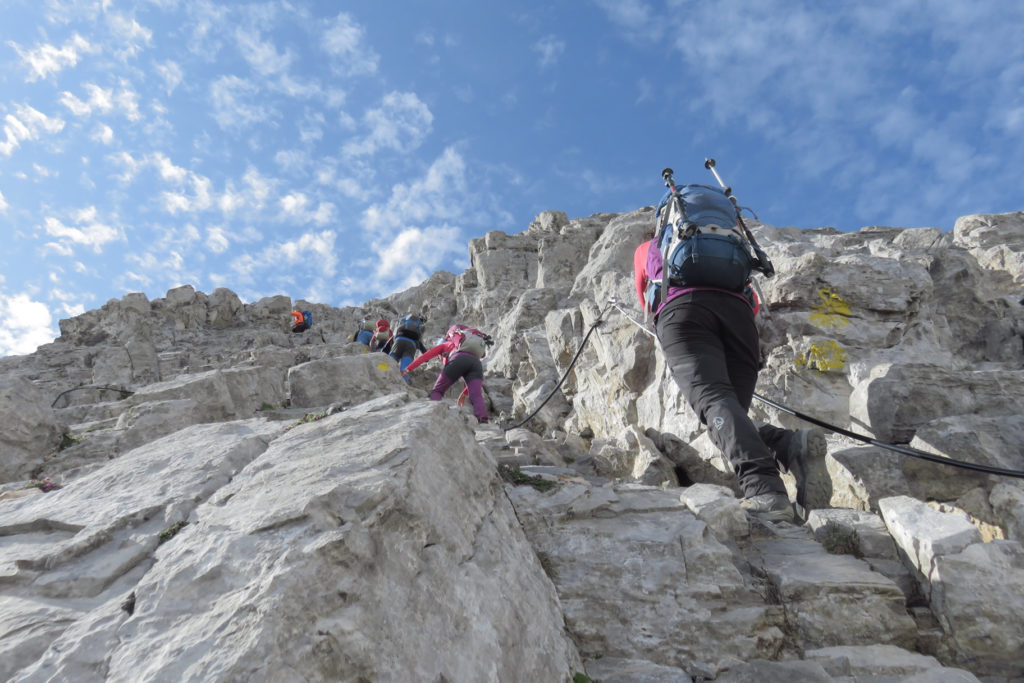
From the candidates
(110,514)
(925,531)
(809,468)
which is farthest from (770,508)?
(110,514)

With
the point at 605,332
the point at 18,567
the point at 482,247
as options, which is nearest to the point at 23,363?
the point at 482,247

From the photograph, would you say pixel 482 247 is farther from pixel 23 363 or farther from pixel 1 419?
pixel 1 419

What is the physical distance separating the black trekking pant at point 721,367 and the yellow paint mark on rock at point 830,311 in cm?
204

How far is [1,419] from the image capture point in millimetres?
8695

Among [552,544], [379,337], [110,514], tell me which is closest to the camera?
[110,514]

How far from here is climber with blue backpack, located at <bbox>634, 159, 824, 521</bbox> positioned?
549 cm

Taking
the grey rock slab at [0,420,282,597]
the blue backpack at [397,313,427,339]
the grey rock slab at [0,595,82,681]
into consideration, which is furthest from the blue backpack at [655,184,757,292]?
the blue backpack at [397,313,427,339]

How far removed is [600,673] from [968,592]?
244cm

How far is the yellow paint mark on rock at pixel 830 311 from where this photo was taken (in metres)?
7.79

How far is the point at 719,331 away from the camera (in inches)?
249

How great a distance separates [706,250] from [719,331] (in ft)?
2.96

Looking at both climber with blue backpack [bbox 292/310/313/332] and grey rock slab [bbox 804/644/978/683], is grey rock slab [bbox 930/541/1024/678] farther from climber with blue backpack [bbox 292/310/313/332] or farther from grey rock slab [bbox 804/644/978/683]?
climber with blue backpack [bbox 292/310/313/332]

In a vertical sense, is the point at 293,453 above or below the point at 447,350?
below

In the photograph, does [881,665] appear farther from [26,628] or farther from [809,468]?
[26,628]
